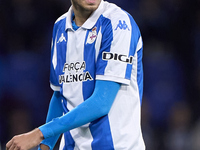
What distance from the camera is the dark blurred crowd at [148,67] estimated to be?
5.07 meters

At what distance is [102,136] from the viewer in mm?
2129

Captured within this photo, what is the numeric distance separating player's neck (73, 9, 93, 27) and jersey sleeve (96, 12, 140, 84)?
20cm

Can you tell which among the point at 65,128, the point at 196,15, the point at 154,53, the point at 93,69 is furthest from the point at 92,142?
the point at 196,15

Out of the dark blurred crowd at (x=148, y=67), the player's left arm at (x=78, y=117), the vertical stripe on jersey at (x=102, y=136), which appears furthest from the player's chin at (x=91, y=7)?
the dark blurred crowd at (x=148, y=67)

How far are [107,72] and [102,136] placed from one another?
0.32 meters

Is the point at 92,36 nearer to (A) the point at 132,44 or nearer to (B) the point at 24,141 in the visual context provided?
(A) the point at 132,44

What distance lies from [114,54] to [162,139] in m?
3.10

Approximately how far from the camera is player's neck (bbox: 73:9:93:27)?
2.31 m

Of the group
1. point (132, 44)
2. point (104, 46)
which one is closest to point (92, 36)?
point (104, 46)

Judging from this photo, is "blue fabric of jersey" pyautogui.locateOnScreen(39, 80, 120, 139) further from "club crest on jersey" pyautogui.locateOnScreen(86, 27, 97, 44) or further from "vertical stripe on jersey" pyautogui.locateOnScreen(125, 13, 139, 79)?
"club crest on jersey" pyautogui.locateOnScreen(86, 27, 97, 44)

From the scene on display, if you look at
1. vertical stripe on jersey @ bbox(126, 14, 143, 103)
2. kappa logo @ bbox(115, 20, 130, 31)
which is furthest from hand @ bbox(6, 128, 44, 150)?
kappa logo @ bbox(115, 20, 130, 31)

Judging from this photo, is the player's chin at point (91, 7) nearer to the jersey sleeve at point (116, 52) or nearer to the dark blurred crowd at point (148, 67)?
the jersey sleeve at point (116, 52)

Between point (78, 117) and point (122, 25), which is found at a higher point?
point (122, 25)

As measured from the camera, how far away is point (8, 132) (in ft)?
16.5
